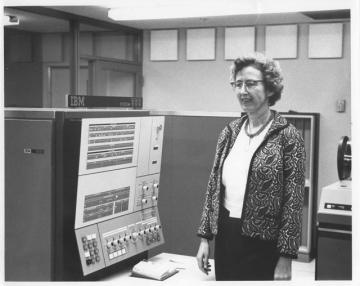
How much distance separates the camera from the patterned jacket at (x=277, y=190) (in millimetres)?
1530

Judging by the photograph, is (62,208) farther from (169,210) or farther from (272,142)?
(169,210)

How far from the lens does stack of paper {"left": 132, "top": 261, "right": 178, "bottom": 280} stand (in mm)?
1725

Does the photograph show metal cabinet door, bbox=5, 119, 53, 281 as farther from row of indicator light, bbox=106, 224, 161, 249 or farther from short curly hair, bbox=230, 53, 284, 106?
short curly hair, bbox=230, 53, 284, 106

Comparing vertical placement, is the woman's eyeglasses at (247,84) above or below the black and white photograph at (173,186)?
above

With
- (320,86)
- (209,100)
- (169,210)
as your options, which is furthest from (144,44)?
(169,210)

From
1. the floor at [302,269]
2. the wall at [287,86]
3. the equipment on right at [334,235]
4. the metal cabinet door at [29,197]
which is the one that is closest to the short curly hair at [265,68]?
the equipment on right at [334,235]

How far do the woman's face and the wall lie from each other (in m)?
2.47

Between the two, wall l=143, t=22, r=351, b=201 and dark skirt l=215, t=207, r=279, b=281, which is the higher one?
wall l=143, t=22, r=351, b=201

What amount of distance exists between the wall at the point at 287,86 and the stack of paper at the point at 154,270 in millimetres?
2689

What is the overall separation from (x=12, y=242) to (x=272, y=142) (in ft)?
3.01

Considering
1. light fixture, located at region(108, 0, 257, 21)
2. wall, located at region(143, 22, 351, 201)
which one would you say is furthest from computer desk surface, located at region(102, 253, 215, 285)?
wall, located at region(143, 22, 351, 201)

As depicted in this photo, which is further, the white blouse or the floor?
the floor

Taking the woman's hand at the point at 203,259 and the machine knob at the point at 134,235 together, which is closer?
the woman's hand at the point at 203,259

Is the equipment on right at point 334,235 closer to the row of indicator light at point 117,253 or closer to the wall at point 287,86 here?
the row of indicator light at point 117,253
